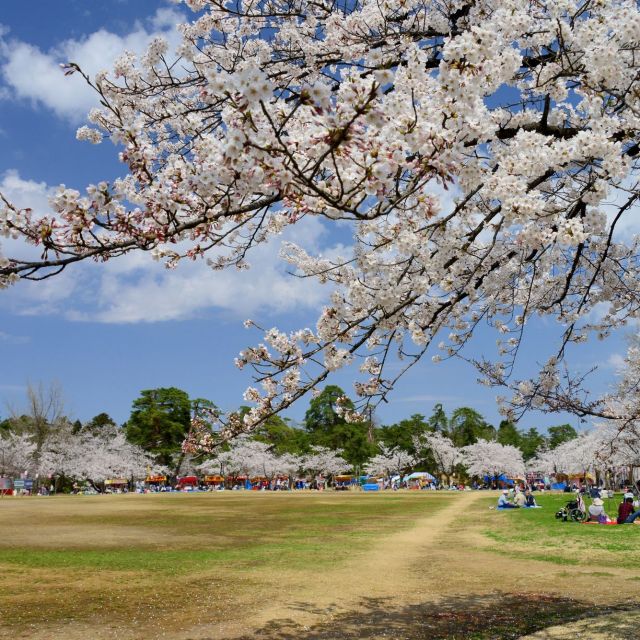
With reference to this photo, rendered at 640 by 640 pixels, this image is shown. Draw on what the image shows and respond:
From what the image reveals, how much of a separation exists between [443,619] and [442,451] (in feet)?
210

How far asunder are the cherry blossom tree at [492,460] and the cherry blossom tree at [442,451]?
7.93 ft

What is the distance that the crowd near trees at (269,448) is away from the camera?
196ft

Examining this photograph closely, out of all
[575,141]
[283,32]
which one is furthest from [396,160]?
[283,32]

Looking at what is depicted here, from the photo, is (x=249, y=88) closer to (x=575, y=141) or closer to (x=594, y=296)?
(x=575, y=141)

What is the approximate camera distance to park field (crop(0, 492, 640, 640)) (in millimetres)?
6797

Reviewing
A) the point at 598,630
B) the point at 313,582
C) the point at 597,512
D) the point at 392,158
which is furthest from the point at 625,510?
the point at 392,158

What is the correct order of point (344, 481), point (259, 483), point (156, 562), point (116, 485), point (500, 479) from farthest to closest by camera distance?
1. point (259, 483)
2. point (344, 481)
3. point (116, 485)
4. point (500, 479)
5. point (156, 562)

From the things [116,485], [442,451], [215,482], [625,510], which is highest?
[442,451]

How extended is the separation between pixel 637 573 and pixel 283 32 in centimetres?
945

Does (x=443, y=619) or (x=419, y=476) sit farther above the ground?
(x=419, y=476)

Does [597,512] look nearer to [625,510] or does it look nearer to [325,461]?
[625,510]

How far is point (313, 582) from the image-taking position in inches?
364

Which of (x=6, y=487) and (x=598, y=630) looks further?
(x=6, y=487)

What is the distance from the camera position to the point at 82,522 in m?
20.8
